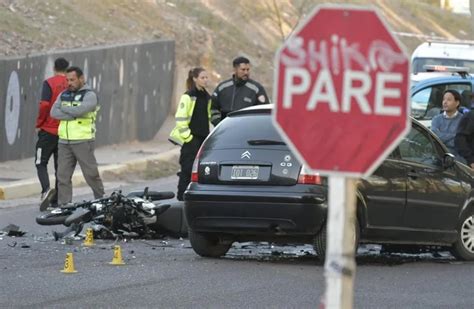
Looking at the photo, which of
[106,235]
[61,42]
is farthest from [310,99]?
[61,42]

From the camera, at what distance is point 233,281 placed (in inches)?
422

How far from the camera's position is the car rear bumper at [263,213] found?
453 inches

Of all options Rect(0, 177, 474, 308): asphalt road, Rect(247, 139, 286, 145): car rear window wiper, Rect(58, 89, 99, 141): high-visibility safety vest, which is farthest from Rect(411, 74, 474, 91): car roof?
Rect(247, 139, 286, 145): car rear window wiper

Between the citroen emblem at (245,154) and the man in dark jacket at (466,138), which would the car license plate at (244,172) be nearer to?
the citroen emblem at (245,154)

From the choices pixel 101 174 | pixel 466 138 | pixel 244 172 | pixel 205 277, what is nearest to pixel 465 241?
pixel 244 172

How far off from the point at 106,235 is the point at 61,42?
1739 cm

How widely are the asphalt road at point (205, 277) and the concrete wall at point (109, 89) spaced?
31.4ft

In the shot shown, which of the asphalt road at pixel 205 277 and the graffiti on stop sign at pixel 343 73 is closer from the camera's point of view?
the graffiti on stop sign at pixel 343 73

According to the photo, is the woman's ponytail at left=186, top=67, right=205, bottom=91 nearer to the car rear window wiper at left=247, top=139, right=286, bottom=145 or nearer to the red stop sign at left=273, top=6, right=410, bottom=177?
the car rear window wiper at left=247, top=139, right=286, bottom=145

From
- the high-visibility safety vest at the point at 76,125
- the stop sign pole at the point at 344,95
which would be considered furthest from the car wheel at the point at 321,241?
the stop sign pole at the point at 344,95

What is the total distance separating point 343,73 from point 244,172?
647 centimetres

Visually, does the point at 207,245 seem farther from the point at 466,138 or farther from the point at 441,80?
the point at 441,80

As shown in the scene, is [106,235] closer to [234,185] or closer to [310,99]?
[234,185]

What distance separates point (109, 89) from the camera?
28.6 metres
